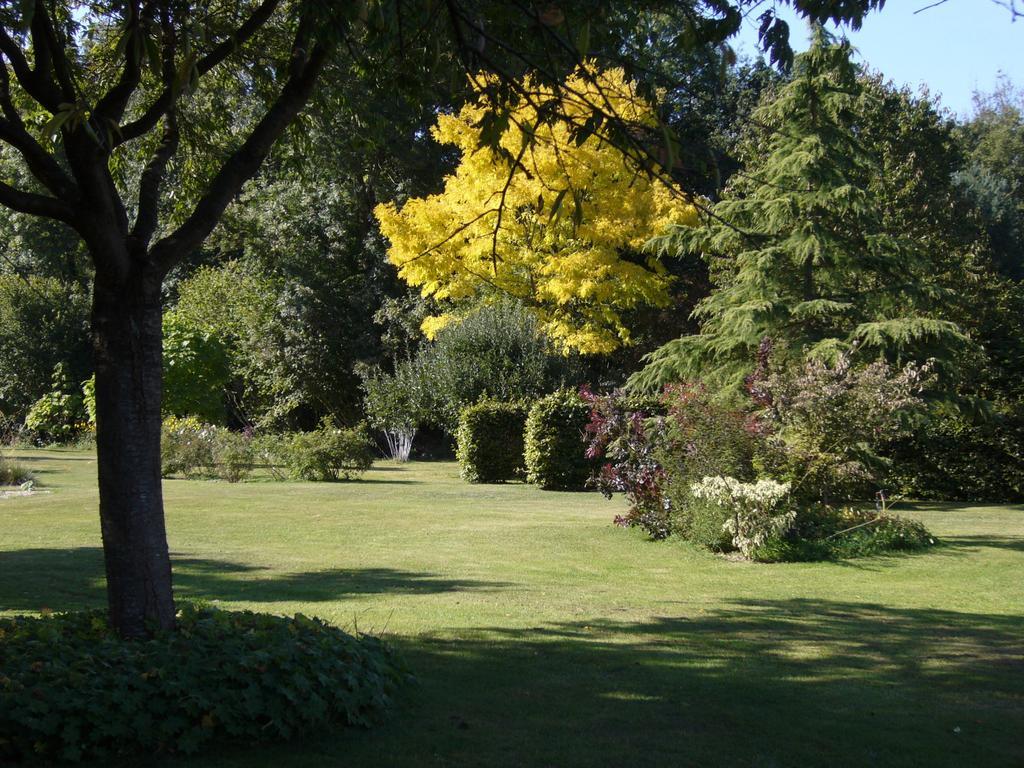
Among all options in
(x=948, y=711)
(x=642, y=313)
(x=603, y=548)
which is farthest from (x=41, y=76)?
(x=642, y=313)

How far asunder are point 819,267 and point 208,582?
15206mm

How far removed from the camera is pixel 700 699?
5918 millimetres

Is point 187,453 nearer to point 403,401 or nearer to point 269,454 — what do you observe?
point 269,454

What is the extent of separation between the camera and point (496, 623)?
26.1 feet

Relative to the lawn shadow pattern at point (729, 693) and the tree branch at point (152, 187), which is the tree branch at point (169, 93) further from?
the lawn shadow pattern at point (729, 693)

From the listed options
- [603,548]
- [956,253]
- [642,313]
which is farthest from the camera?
[642,313]

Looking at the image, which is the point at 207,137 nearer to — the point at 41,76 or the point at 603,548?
the point at 41,76

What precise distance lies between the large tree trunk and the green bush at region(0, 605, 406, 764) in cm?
22

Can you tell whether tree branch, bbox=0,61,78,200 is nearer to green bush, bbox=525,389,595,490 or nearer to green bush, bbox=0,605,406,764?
green bush, bbox=0,605,406,764

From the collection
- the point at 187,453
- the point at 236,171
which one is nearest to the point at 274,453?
the point at 187,453

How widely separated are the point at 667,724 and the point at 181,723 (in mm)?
2500

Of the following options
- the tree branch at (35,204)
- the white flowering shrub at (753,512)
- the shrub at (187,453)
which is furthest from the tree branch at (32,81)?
the shrub at (187,453)

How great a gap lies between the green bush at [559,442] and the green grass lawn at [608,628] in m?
5.06

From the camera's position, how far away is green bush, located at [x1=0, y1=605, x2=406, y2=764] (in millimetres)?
4445
